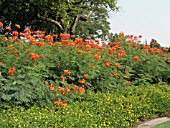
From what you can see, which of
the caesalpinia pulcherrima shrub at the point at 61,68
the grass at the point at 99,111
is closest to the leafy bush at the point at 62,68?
the caesalpinia pulcherrima shrub at the point at 61,68

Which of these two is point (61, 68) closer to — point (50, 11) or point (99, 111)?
point (99, 111)

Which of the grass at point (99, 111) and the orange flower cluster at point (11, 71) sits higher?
the orange flower cluster at point (11, 71)

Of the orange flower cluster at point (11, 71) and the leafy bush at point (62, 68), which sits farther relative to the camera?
the leafy bush at point (62, 68)

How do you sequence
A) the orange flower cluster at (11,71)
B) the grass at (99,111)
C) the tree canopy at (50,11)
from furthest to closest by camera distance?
the tree canopy at (50,11), the orange flower cluster at (11,71), the grass at (99,111)

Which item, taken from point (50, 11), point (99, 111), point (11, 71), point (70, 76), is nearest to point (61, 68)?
point (70, 76)

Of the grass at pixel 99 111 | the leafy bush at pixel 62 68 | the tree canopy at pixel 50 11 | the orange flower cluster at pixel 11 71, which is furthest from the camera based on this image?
the tree canopy at pixel 50 11

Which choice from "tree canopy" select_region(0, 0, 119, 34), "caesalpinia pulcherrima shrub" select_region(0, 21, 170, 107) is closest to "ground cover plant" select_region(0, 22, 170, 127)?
"caesalpinia pulcherrima shrub" select_region(0, 21, 170, 107)

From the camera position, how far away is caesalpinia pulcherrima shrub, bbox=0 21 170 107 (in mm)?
7289

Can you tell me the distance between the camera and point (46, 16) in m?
28.5

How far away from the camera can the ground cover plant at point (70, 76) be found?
7309mm

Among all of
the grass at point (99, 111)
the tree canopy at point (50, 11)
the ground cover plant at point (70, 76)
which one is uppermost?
the tree canopy at point (50, 11)

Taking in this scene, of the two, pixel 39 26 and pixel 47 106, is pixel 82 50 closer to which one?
pixel 47 106

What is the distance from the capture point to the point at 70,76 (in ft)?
29.2

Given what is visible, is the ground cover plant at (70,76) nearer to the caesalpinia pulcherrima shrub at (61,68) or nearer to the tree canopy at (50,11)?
the caesalpinia pulcherrima shrub at (61,68)
